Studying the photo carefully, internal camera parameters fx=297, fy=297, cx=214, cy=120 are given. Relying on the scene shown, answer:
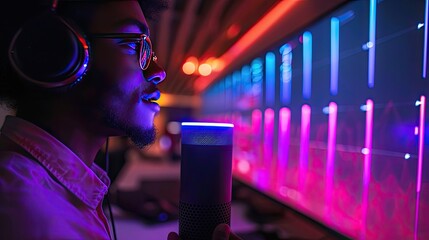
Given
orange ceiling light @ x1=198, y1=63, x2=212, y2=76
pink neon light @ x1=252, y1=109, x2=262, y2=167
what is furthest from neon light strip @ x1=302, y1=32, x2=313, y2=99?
orange ceiling light @ x1=198, y1=63, x2=212, y2=76

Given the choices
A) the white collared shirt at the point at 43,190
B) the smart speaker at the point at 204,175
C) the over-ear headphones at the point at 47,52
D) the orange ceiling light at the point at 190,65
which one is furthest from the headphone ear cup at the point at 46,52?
the orange ceiling light at the point at 190,65

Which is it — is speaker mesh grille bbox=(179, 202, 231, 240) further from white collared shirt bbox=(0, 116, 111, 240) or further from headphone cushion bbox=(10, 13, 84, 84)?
headphone cushion bbox=(10, 13, 84, 84)

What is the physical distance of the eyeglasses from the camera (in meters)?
0.60

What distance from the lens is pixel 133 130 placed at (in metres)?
0.64

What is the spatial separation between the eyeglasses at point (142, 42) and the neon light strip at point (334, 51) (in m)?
0.46

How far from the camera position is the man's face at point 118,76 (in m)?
0.59

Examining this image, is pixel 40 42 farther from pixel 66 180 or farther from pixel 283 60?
pixel 283 60

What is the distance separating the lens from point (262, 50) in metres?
A: 1.16

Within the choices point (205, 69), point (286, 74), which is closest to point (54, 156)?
point (286, 74)

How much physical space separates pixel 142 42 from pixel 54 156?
282mm

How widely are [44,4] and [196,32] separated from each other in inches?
64.1

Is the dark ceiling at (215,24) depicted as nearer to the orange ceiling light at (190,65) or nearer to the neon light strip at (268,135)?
the orange ceiling light at (190,65)

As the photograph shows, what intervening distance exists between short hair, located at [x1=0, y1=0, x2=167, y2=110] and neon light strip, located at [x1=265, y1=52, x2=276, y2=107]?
0.65 meters

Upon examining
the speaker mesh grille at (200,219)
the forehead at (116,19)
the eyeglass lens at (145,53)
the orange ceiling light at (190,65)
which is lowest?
the speaker mesh grille at (200,219)
